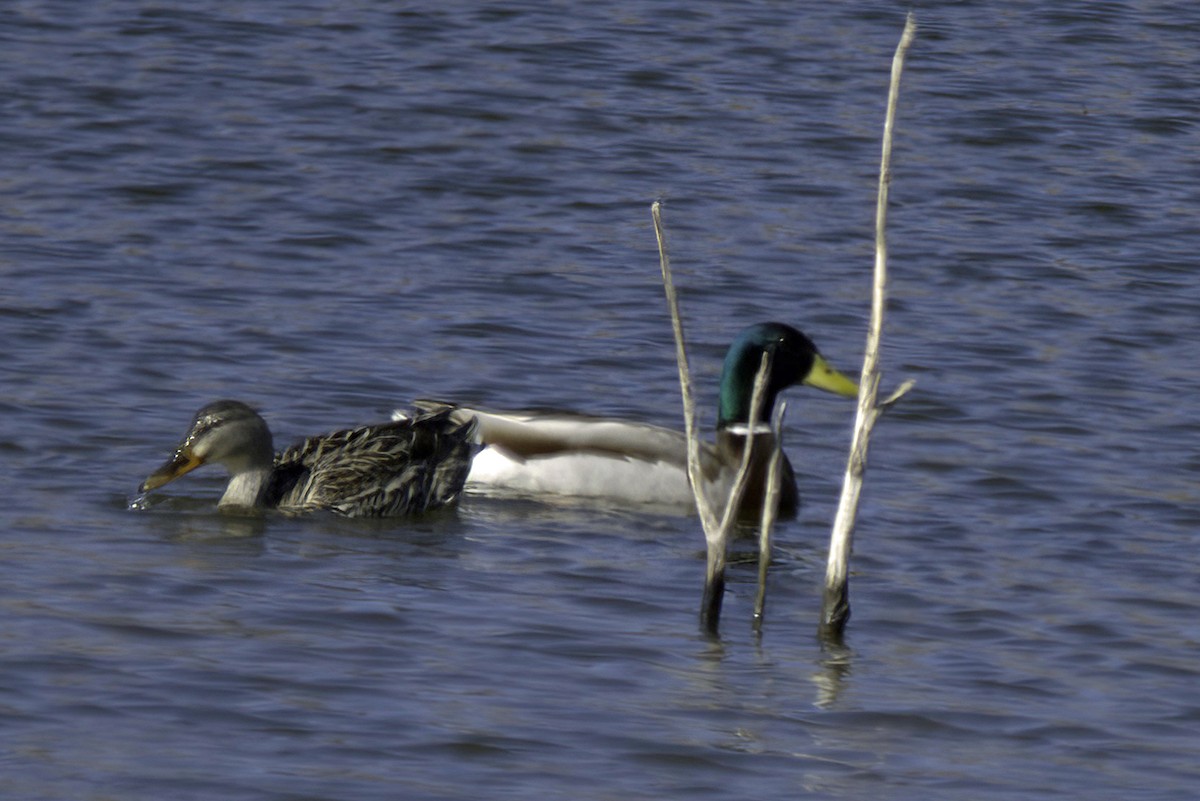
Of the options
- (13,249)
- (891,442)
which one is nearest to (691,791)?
→ (891,442)

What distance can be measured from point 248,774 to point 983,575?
381 centimetres

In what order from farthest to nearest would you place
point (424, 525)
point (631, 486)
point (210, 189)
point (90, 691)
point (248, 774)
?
point (210, 189) < point (631, 486) < point (424, 525) < point (90, 691) < point (248, 774)

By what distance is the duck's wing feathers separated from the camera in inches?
431

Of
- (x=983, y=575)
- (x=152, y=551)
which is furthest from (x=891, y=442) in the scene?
(x=152, y=551)

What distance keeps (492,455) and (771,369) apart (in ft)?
4.93

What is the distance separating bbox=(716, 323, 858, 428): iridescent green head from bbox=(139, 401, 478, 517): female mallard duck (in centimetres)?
153

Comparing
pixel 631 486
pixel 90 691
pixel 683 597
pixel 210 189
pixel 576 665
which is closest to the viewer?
pixel 90 691

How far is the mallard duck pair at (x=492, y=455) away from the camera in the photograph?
35.5 ft

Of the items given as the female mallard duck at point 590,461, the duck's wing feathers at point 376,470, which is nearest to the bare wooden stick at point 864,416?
the female mallard duck at point 590,461

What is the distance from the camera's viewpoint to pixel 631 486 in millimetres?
11617

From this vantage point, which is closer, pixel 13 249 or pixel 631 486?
pixel 631 486

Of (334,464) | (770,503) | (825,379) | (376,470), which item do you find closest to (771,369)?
(825,379)

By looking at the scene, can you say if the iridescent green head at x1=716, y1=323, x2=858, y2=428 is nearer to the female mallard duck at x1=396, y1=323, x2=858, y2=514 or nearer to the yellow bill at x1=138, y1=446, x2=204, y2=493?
the female mallard duck at x1=396, y1=323, x2=858, y2=514

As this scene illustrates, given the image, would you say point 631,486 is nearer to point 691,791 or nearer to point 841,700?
point 841,700
